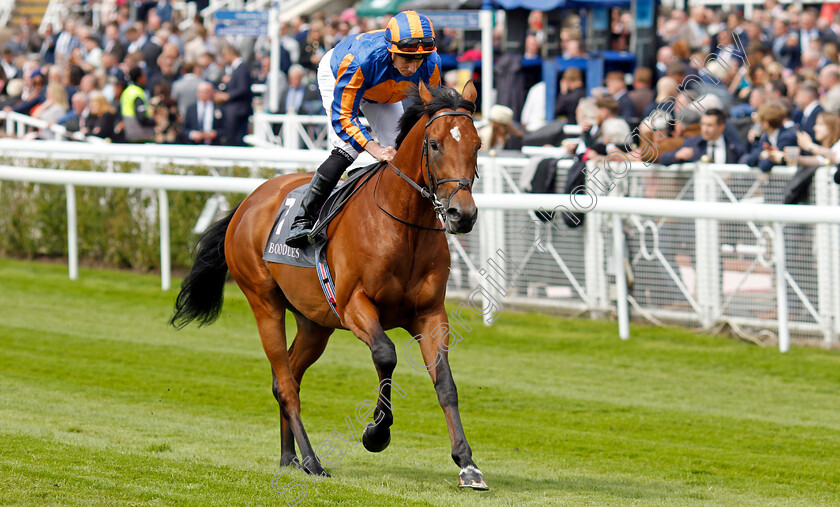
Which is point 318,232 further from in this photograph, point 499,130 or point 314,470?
point 499,130

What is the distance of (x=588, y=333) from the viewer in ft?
28.0

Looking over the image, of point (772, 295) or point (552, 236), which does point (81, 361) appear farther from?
point (772, 295)

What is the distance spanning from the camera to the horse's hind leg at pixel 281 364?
16.5ft

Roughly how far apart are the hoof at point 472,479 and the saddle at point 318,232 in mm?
941

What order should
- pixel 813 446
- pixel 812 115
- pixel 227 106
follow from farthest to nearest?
1. pixel 227 106
2. pixel 812 115
3. pixel 813 446

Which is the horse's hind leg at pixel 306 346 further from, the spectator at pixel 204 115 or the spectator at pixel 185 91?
the spectator at pixel 185 91

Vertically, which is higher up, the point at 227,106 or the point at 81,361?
the point at 227,106

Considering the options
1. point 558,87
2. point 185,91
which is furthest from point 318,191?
point 185,91

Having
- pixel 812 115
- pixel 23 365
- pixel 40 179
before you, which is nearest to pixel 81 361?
pixel 23 365

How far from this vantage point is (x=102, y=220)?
11031 mm

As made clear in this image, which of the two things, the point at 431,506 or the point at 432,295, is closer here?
the point at 431,506

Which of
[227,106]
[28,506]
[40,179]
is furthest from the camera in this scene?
[227,106]

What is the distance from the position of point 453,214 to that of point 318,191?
1.09 meters

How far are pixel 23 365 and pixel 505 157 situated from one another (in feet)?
13.2
